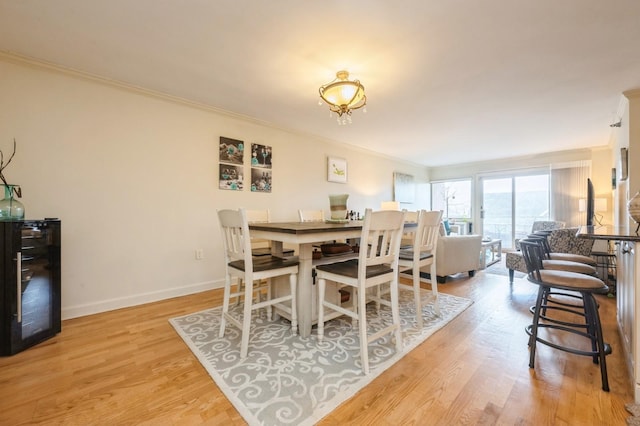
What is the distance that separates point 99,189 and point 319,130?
2.94 m

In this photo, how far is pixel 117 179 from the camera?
8.75 feet

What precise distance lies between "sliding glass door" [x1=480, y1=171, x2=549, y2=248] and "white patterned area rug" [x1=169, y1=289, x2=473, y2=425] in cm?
517

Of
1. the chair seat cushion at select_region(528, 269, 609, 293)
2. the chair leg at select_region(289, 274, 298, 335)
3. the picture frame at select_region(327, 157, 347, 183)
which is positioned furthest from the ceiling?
the chair leg at select_region(289, 274, 298, 335)

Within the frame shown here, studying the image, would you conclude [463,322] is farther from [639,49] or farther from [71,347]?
[71,347]

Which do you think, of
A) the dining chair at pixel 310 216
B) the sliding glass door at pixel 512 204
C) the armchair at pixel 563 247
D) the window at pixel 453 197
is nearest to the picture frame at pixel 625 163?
the armchair at pixel 563 247

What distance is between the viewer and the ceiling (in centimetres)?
171

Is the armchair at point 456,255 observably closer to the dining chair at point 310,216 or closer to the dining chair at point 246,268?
the dining chair at point 310,216

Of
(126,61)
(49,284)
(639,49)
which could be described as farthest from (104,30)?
(639,49)

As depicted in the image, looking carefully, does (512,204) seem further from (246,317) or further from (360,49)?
(246,317)

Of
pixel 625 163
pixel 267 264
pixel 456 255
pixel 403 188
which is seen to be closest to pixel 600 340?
pixel 267 264

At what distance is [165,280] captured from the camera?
2963 millimetres

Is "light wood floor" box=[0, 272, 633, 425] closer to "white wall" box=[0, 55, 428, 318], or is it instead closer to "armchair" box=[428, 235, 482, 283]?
"white wall" box=[0, 55, 428, 318]

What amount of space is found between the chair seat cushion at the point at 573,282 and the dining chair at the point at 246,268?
1657 mm

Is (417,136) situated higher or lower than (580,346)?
higher
